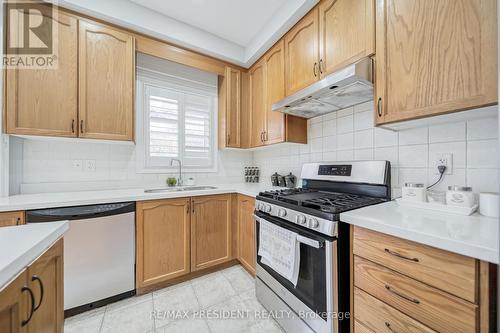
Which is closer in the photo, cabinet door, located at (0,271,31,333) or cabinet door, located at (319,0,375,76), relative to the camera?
cabinet door, located at (0,271,31,333)

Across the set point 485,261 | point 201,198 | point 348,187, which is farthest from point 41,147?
point 485,261

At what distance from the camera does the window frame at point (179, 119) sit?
2281mm

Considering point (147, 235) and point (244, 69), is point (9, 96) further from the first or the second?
point (244, 69)

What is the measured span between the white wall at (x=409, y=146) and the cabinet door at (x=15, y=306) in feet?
6.34

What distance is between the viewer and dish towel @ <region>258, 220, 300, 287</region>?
1239 mm

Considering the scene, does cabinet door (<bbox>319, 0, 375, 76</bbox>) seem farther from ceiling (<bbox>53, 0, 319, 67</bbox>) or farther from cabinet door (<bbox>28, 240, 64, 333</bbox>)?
cabinet door (<bbox>28, 240, 64, 333</bbox>)

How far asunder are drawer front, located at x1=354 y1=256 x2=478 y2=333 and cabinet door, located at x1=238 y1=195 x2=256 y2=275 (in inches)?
43.8

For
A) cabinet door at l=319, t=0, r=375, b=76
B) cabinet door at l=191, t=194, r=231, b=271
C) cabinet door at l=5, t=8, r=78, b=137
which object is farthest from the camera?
cabinet door at l=191, t=194, r=231, b=271

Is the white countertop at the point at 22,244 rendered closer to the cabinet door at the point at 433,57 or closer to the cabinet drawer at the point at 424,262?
the cabinet drawer at the point at 424,262

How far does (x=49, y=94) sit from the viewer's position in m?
1.63

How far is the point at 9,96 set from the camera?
1.52 meters

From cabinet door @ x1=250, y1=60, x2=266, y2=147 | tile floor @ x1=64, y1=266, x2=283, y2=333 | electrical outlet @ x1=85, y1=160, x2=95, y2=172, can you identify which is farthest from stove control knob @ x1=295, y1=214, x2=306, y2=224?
electrical outlet @ x1=85, y1=160, x2=95, y2=172

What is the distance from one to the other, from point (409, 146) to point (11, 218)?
2.76 meters

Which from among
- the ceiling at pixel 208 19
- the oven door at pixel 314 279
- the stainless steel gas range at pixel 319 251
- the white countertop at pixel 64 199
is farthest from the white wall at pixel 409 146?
the ceiling at pixel 208 19
